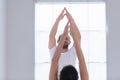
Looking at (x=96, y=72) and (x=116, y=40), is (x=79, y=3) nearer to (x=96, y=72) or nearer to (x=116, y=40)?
(x=116, y=40)

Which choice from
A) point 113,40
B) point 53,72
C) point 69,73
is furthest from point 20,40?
point 69,73

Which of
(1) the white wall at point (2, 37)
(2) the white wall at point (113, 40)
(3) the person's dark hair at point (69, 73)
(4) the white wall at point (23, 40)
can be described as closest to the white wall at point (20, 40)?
(4) the white wall at point (23, 40)

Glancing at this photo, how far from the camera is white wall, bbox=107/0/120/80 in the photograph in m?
3.28

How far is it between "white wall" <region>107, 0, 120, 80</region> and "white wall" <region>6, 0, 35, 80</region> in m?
1.02

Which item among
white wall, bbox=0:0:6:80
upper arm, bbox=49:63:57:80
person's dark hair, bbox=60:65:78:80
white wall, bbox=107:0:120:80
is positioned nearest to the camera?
person's dark hair, bbox=60:65:78:80

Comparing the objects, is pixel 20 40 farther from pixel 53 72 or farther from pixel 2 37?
pixel 53 72

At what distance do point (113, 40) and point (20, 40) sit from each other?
4.09ft

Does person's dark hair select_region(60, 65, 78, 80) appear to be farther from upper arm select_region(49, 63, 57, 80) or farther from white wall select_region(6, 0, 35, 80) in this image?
white wall select_region(6, 0, 35, 80)

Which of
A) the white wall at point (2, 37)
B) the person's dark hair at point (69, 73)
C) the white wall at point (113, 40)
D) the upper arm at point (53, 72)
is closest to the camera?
the person's dark hair at point (69, 73)

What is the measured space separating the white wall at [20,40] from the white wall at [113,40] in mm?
Answer: 1022

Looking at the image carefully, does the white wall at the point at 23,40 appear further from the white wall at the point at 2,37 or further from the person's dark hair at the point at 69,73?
the person's dark hair at the point at 69,73

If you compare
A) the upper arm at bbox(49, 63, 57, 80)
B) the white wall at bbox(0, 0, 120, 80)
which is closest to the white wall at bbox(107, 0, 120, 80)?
the white wall at bbox(0, 0, 120, 80)

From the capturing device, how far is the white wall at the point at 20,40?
3.35 meters

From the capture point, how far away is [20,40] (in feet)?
11.1
